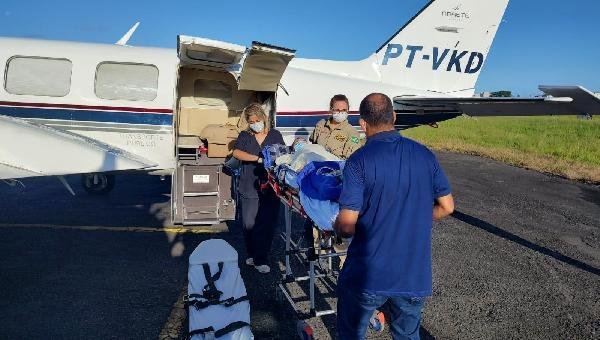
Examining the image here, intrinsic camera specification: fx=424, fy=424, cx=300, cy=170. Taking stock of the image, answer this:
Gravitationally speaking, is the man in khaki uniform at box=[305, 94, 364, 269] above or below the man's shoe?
above

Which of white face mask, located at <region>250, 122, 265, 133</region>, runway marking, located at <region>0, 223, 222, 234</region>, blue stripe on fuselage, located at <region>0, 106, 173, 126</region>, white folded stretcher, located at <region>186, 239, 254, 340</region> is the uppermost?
white face mask, located at <region>250, 122, 265, 133</region>

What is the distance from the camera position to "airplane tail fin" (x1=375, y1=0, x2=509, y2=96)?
33.3ft

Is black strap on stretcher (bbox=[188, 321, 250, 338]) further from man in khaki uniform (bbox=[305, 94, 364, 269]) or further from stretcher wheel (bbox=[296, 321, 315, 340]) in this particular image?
man in khaki uniform (bbox=[305, 94, 364, 269])

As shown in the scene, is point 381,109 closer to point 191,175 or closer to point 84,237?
point 191,175

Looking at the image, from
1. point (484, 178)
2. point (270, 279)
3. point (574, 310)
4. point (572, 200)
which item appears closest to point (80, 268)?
point (270, 279)

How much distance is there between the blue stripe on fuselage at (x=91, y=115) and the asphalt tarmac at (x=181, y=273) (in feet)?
5.81

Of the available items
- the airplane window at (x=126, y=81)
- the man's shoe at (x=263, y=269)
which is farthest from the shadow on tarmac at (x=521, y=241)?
the airplane window at (x=126, y=81)

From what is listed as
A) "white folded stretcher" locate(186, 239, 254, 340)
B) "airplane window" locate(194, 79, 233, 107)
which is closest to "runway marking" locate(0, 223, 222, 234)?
"airplane window" locate(194, 79, 233, 107)

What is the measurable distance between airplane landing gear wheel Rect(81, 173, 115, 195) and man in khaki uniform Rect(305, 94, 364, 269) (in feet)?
18.8

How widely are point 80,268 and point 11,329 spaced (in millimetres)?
1485

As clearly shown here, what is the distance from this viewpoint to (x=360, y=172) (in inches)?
103

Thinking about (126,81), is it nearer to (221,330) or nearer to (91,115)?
(91,115)

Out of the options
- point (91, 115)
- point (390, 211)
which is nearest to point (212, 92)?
point (91, 115)

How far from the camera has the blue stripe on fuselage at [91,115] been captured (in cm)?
764
